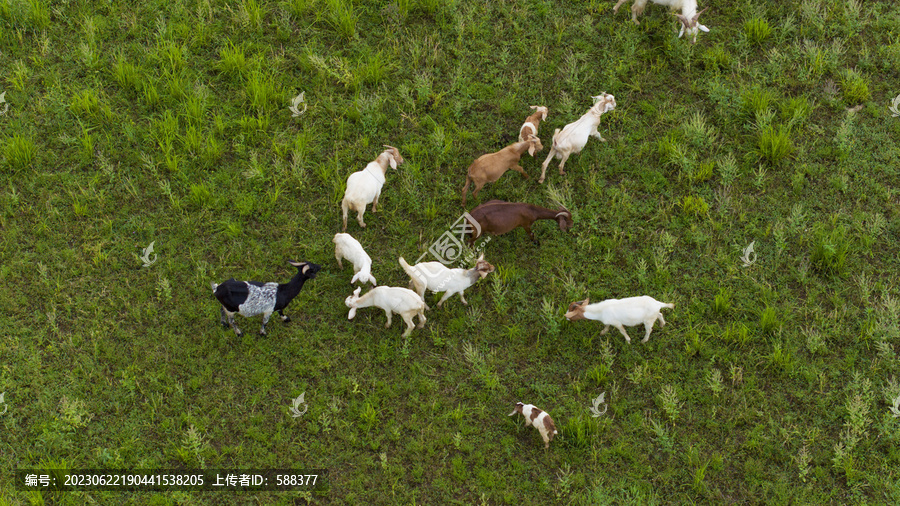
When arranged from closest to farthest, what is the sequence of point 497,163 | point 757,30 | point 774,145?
point 497,163
point 774,145
point 757,30

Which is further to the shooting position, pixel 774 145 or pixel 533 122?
pixel 533 122

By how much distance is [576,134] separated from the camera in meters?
10.3

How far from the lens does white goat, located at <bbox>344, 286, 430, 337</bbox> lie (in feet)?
29.0

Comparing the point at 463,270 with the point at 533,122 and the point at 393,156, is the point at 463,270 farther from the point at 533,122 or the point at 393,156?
the point at 533,122

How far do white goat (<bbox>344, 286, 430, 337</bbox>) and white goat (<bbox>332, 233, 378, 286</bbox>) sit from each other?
0.57 ft

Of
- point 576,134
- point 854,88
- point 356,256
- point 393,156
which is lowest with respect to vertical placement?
point 356,256

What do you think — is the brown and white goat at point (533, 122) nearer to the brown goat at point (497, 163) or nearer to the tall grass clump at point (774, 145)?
the brown goat at point (497, 163)

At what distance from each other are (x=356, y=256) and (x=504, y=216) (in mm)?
1914

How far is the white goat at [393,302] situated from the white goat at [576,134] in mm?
2755

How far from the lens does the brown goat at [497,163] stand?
9.95 meters

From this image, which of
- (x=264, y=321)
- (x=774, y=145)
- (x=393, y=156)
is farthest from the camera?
(x=774, y=145)

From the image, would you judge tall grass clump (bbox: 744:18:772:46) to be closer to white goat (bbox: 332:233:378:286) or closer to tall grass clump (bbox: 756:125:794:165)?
tall grass clump (bbox: 756:125:794:165)

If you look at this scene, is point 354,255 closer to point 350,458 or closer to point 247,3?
point 350,458

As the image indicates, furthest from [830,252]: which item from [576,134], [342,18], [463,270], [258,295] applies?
[342,18]
